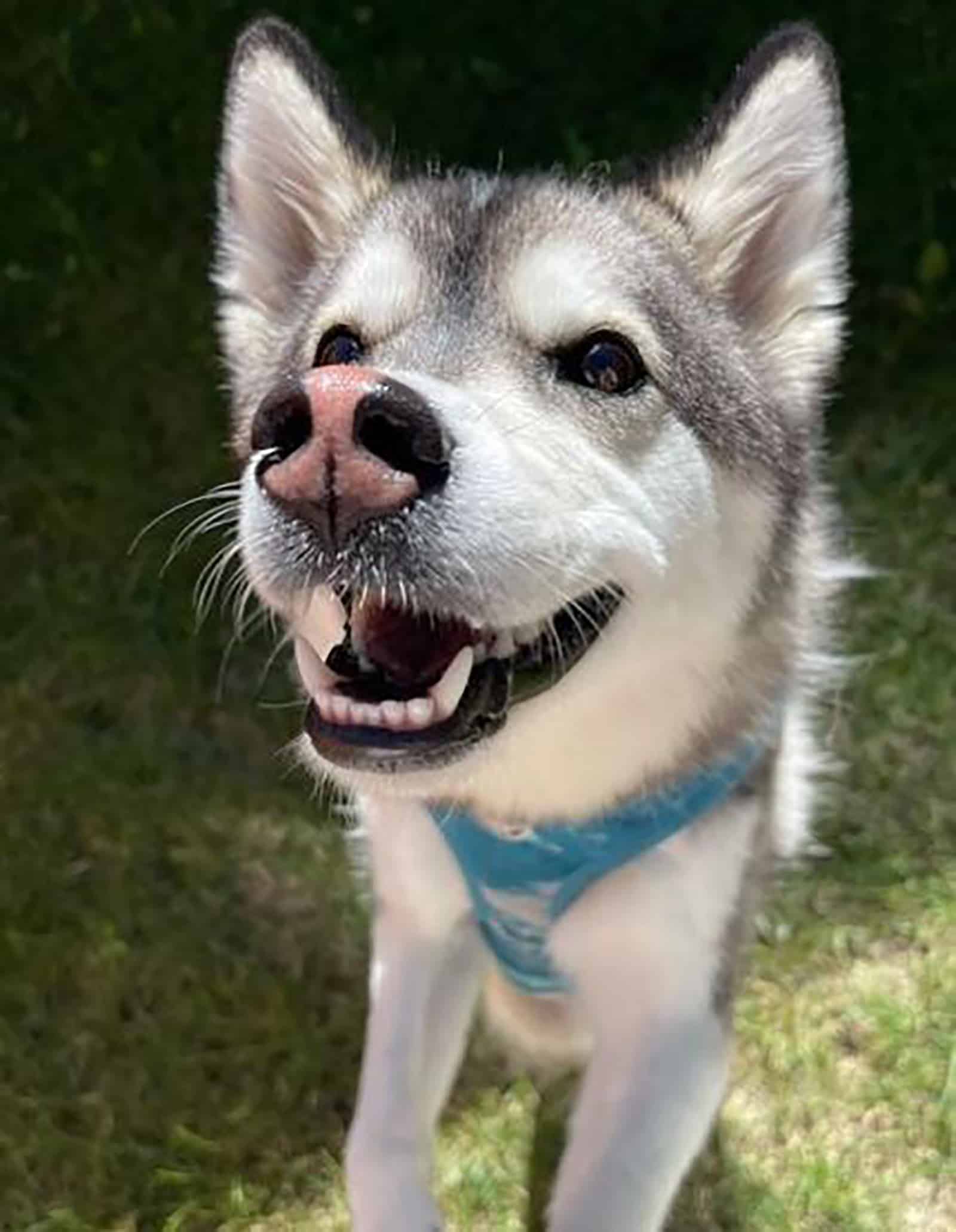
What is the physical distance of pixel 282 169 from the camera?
7.30 feet

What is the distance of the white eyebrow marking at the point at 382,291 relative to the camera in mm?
1862

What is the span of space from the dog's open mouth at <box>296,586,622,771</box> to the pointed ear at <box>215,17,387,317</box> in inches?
24.5

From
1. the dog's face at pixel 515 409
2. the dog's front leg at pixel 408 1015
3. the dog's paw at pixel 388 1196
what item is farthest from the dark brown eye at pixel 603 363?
the dog's paw at pixel 388 1196

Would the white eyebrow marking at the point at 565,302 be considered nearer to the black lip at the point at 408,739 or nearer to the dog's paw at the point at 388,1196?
the black lip at the point at 408,739

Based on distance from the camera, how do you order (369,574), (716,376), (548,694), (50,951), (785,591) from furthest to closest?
1. (50,951)
2. (785,591)
3. (716,376)
4. (548,694)
5. (369,574)

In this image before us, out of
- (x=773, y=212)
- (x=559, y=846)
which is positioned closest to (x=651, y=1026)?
(x=559, y=846)

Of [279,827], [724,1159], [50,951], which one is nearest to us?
[724,1159]

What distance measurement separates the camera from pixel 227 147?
2.21 metres

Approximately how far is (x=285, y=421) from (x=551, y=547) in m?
0.27

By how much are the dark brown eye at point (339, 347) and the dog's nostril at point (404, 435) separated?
1.02ft

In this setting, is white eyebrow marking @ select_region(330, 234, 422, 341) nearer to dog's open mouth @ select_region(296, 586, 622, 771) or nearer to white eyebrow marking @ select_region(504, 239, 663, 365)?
white eyebrow marking @ select_region(504, 239, 663, 365)

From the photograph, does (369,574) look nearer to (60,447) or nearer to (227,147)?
(227,147)

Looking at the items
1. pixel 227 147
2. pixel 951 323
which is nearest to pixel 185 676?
pixel 227 147

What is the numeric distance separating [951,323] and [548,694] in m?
2.01
